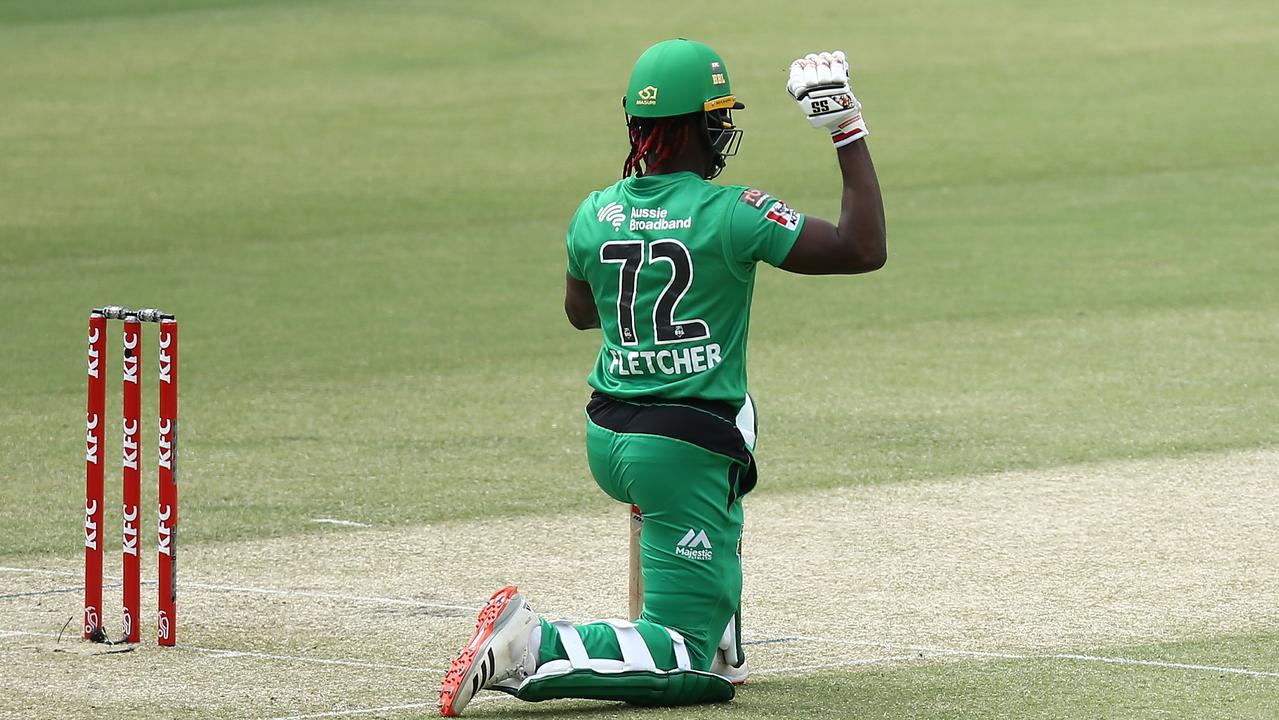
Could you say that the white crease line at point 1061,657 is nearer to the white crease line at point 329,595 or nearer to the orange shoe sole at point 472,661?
the white crease line at point 329,595

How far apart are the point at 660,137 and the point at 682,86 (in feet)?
0.59

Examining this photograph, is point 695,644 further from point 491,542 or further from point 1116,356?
point 1116,356

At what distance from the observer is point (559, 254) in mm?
18688

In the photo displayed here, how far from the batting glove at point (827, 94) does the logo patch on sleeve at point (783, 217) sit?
254mm

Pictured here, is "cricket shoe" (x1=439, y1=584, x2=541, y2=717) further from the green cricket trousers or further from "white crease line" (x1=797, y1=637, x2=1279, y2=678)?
"white crease line" (x1=797, y1=637, x2=1279, y2=678)

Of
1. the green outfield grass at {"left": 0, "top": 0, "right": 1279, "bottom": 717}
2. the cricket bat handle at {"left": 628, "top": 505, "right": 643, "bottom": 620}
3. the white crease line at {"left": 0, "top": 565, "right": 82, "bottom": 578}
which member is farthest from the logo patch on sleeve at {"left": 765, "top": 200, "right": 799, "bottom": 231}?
the white crease line at {"left": 0, "top": 565, "right": 82, "bottom": 578}

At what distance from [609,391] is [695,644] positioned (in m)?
0.81

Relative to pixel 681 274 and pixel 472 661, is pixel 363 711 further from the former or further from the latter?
pixel 681 274

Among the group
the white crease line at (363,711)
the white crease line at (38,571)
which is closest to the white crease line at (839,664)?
the white crease line at (363,711)

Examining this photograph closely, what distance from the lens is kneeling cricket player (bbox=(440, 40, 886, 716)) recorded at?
233 inches

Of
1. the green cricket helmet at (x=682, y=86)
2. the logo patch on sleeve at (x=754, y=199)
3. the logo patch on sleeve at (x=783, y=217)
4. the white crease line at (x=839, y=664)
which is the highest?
the green cricket helmet at (x=682, y=86)

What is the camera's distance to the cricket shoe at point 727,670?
20.7 ft

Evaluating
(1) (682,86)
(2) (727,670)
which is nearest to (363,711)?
(2) (727,670)

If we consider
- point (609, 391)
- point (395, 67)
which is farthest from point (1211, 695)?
point (395, 67)
